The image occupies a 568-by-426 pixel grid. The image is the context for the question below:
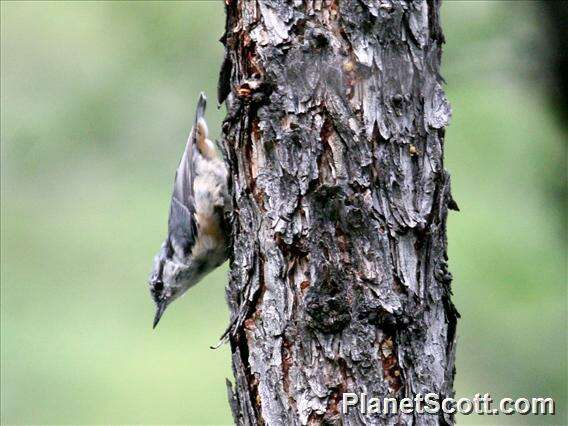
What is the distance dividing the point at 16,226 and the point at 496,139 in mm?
6736

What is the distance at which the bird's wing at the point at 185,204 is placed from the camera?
4727 millimetres

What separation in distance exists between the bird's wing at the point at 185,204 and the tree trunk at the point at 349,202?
6.13 ft

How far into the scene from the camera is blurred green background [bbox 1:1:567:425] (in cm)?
291

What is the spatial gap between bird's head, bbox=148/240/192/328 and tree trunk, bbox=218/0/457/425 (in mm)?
2219

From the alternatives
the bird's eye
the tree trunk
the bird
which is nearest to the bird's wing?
the bird

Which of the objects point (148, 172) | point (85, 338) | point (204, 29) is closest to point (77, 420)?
point (85, 338)

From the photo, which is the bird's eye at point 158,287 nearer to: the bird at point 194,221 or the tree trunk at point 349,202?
the bird at point 194,221

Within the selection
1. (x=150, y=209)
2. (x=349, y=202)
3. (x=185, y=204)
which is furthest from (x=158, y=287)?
(x=150, y=209)

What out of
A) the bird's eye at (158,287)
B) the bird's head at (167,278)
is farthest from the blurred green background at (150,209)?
the bird's eye at (158,287)

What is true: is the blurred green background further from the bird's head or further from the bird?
the bird's head

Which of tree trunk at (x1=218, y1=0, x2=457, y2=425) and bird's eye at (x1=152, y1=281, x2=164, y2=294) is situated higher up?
bird's eye at (x1=152, y1=281, x2=164, y2=294)

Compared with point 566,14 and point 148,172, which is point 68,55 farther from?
point 566,14

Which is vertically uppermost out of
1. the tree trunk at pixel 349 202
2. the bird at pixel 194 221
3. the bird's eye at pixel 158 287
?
the bird at pixel 194 221

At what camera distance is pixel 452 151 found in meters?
4.92
